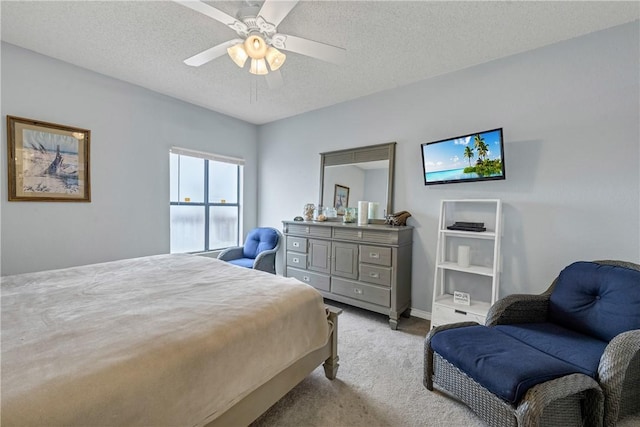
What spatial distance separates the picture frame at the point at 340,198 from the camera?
381 centimetres

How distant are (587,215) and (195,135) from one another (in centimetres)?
468

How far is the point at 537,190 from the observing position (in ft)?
8.04

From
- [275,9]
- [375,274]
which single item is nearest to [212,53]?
[275,9]

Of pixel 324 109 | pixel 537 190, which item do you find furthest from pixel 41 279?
pixel 537 190

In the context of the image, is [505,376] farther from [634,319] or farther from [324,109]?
[324,109]

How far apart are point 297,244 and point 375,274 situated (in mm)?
1223

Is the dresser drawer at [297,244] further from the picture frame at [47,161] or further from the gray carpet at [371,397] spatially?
the picture frame at [47,161]

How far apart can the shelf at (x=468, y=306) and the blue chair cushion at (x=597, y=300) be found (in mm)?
577

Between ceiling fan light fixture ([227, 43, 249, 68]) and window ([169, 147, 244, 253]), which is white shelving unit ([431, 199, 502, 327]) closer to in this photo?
ceiling fan light fixture ([227, 43, 249, 68])

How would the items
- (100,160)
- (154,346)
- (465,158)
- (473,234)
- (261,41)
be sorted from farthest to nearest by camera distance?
1. (100,160)
2. (465,158)
3. (473,234)
4. (261,41)
5. (154,346)

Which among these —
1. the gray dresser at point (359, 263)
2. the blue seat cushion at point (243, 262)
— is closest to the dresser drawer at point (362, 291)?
the gray dresser at point (359, 263)

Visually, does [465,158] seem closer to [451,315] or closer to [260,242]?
[451,315]

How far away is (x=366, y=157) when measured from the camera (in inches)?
140

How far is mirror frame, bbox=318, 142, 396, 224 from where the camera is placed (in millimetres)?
3338
